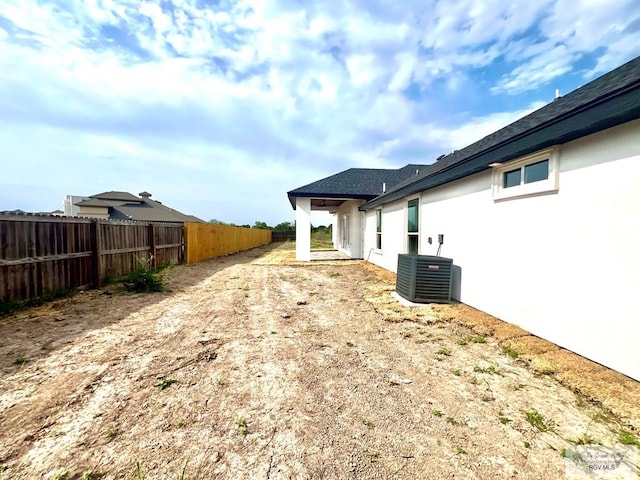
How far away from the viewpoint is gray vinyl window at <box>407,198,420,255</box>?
809cm

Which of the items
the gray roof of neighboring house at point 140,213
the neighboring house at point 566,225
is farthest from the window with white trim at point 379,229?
the gray roof of neighboring house at point 140,213

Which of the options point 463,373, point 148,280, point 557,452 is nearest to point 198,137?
point 148,280

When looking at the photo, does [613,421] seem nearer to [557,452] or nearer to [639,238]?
[557,452]

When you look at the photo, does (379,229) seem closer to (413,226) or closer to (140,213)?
(413,226)

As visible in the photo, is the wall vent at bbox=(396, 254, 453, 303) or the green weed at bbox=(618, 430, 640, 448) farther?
the wall vent at bbox=(396, 254, 453, 303)

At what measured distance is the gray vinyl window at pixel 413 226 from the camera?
8092 millimetres

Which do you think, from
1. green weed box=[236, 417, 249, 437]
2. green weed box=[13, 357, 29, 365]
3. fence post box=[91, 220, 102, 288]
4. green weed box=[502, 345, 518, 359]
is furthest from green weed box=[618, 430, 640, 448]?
fence post box=[91, 220, 102, 288]

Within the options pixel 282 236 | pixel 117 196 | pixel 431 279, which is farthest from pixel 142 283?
pixel 282 236

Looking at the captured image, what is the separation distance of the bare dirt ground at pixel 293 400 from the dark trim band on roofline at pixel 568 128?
8.60 feet

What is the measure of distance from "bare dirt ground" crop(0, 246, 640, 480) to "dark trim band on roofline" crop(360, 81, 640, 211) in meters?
2.62

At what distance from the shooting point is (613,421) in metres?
2.11

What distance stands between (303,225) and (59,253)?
8.94m

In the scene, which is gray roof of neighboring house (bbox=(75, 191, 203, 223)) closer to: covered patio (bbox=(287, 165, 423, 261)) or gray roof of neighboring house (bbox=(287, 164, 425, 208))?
covered patio (bbox=(287, 165, 423, 261))

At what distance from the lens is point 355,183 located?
48.7 feet
